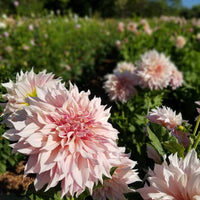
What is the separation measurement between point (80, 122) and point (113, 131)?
4.7 inches

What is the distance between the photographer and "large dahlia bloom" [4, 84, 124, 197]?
2.24 ft

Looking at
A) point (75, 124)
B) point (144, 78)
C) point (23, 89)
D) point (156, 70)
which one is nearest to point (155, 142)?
point (75, 124)

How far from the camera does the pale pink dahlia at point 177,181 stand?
2.14 ft

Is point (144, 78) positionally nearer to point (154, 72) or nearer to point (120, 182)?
point (154, 72)

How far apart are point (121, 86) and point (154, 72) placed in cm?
35

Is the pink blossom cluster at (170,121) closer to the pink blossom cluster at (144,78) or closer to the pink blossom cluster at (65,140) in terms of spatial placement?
the pink blossom cluster at (65,140)

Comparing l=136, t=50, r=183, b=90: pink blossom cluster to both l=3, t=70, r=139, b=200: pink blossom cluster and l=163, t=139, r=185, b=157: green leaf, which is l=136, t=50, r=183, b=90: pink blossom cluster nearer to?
l=163, t=139, r=185, b=157: green leaf

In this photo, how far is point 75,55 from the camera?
6.07m

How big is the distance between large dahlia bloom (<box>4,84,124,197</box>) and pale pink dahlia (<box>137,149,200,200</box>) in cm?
15

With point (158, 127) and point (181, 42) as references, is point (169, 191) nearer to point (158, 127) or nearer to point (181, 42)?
point (158, 127)

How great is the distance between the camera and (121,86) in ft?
7.22

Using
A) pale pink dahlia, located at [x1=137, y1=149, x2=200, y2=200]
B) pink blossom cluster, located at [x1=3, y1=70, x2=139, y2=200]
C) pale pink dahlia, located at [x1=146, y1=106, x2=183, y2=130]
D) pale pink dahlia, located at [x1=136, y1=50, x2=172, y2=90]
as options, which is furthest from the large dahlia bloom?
pale pink dahlia, located at [x1=136, y1=50, x2=172, y2=90]

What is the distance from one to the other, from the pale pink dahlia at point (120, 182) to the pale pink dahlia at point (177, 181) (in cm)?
16

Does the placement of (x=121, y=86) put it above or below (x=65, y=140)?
above
